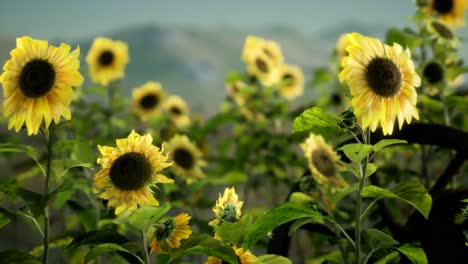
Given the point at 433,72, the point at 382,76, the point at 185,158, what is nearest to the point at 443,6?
the point at 433,72

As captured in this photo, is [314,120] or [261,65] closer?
[314,120]

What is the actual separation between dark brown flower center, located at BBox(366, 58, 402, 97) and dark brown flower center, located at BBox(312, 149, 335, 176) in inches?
14.3

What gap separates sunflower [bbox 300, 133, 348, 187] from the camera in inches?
41.6

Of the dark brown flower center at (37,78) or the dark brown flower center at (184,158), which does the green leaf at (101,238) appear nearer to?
the dark brown flower center at (37,78)

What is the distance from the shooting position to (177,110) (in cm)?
304

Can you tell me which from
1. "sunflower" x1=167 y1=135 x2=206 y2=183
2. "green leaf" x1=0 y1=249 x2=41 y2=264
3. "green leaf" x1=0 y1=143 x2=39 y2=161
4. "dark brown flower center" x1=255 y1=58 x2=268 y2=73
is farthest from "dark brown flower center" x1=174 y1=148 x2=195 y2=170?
"green leaf" x1=0 y1=249 x2=41 y2=264

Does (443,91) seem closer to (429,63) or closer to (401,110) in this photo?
(429,63)

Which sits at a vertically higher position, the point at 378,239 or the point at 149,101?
the point at 378,239

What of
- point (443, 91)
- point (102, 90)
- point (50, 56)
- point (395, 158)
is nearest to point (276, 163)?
point (395, 158)

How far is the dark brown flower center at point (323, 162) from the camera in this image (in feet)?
3.57

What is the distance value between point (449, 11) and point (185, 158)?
86 centimetres

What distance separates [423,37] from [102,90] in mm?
1347

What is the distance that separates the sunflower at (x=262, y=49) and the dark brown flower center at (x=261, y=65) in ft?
0.12

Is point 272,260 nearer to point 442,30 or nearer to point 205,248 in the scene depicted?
point 205,248
